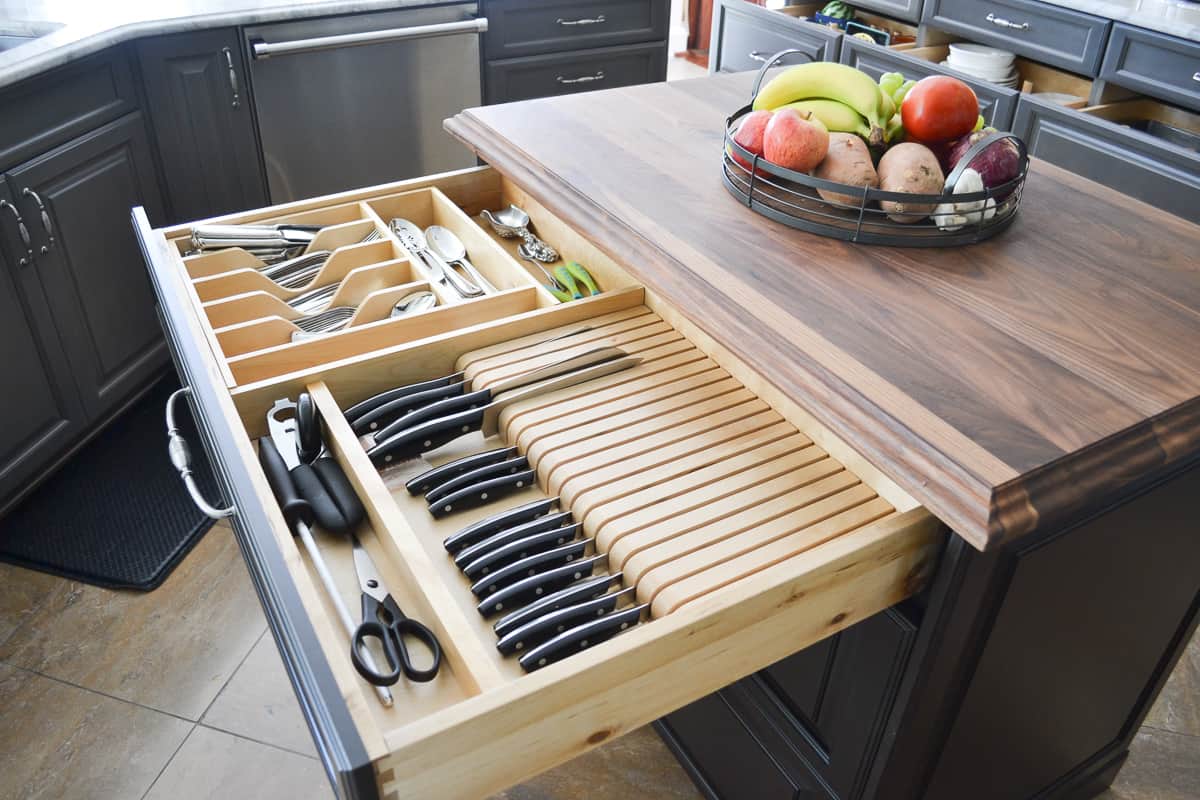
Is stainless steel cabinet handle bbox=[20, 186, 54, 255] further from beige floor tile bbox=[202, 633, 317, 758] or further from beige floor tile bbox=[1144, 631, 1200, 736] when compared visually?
beige floor tile bbox=[1144, 631, 1200, 736]

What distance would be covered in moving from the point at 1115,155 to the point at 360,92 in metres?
2.05

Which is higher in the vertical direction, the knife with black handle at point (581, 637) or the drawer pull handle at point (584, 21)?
the drawer pull handle at point (584, 21)

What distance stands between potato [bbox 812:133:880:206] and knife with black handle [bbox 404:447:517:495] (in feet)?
1.66

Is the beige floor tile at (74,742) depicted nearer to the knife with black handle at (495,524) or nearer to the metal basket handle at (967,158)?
the knife with black handle at (495,524)

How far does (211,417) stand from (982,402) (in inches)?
31.6

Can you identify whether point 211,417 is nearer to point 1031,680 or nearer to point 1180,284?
point 1031,680

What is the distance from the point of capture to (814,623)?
2.86 feet

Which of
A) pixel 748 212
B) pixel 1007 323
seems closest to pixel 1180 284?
pixel 1007 323

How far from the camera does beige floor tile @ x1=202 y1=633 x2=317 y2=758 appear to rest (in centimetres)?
160

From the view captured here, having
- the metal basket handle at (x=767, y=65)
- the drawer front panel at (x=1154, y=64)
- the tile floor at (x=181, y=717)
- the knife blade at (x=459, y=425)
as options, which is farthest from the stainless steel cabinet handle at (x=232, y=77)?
the drawer front panel at (x=1154, y=64)

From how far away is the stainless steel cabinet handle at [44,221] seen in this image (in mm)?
1907

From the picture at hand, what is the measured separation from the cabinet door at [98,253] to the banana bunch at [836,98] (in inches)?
61.6

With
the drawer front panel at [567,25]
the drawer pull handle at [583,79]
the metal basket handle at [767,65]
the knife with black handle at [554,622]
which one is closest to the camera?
the knife with black handle at [554,622]

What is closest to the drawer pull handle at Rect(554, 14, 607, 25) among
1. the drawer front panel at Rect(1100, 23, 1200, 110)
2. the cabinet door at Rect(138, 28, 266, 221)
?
the cabinet door at Rect(138, 28, 266, 221)
